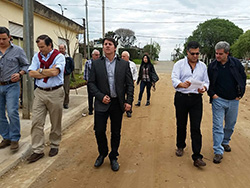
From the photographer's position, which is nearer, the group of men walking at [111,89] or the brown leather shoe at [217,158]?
the group of men walking at [111,89]

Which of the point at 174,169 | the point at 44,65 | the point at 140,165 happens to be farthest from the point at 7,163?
the point at 174,169

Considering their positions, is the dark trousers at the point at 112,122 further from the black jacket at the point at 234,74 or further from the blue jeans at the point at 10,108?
the black jacket at the point at 234,74

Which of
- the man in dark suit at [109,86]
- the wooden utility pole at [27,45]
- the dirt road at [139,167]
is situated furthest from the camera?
the wooden utility pole at [27,45]

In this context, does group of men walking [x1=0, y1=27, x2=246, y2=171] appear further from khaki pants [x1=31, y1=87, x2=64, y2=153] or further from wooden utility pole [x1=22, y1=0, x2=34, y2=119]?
wooden utility pole [x1=22, y1=0, x2=34, y2=119]

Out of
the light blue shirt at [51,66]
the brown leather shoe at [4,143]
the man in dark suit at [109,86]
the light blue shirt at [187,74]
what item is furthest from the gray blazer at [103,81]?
the brown leather shoe at [4,143]

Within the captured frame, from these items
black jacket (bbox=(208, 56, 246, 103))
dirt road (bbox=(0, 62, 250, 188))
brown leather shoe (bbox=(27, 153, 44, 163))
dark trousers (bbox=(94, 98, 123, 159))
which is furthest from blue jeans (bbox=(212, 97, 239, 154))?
brown leather shoe (bbox=(27, 153, 44, 163))

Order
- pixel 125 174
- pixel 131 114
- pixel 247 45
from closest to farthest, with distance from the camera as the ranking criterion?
pixel 125 174
pixel 131 114
pixel 247 45

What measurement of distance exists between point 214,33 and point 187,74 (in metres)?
48.6

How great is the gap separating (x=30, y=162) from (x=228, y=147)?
364 cm

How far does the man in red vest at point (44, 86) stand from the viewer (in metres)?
3.81

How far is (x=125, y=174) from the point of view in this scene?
360cm

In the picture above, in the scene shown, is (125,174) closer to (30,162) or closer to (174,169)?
(174,169)

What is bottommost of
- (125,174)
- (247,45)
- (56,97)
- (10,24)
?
(125,174)

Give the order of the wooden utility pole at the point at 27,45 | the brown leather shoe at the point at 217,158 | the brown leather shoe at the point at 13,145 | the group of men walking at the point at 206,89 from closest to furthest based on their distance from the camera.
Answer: the group of men walking at the point at 206,89 < the brown leather shoe at the point at 217,158 < the brown leather shoe at the point at 13,145 < the wooden utility pole at the point at 27,45
